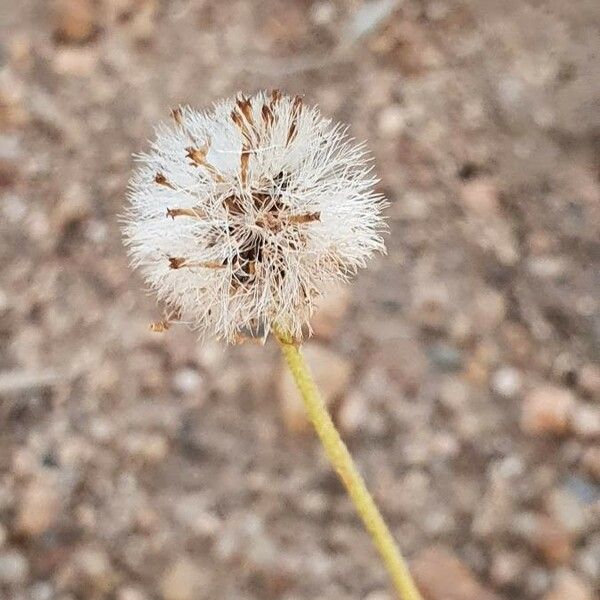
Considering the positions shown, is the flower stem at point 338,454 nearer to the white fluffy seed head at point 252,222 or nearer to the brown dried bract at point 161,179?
the white fluffy seed head at point 252,222

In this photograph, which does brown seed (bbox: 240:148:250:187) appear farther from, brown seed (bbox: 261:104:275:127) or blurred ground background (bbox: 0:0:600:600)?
blurred ground background (bbox: 0:0:600:600)

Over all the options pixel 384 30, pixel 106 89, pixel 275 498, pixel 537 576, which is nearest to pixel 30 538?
pixel 275 498

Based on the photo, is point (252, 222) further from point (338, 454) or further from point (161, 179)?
point (338, 454)

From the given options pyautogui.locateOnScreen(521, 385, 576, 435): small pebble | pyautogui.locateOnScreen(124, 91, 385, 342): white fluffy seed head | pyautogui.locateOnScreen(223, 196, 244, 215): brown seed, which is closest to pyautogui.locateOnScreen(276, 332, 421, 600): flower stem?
pyautogui.locateOnScreen(124, 91, 385, 342): white fluffy seed head

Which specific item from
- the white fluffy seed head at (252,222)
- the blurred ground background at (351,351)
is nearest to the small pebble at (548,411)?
the blurred ground background at (351,351)

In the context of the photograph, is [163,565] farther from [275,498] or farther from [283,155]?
Answer: [283,155]

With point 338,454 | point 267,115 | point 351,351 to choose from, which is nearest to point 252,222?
point 267,115
